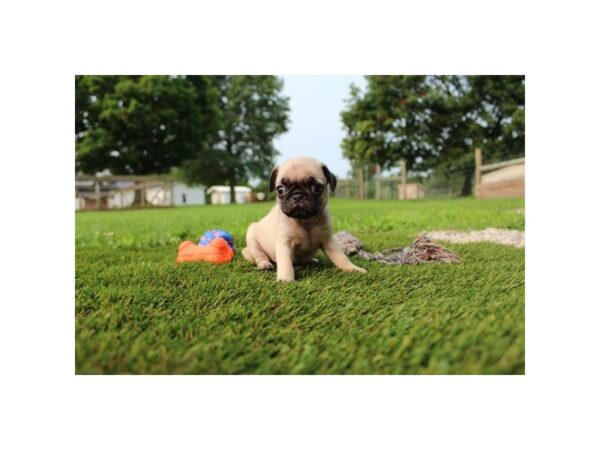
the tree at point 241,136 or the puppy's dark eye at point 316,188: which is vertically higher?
the tree at point 241,136

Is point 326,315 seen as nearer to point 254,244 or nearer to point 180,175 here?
point 254,244

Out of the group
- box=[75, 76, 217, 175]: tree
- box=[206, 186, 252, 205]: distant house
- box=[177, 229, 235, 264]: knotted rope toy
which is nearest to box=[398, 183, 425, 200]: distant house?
box=[206, 186, 252, 205]: distant house

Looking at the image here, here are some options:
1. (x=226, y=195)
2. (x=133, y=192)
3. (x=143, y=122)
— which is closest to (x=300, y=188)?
(x=143, y=122)

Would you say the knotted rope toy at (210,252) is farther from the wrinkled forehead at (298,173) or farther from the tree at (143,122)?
the tree at (143,122)

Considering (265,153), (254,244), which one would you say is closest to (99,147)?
(265,153)

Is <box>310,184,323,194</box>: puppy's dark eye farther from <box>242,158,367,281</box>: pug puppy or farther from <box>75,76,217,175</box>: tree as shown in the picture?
<box>75,76,217,175</box>: tree

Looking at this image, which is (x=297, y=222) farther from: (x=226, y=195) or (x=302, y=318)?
(x=226, y=195)

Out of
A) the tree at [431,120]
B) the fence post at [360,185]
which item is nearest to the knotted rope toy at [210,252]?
the tree at [431,120]
